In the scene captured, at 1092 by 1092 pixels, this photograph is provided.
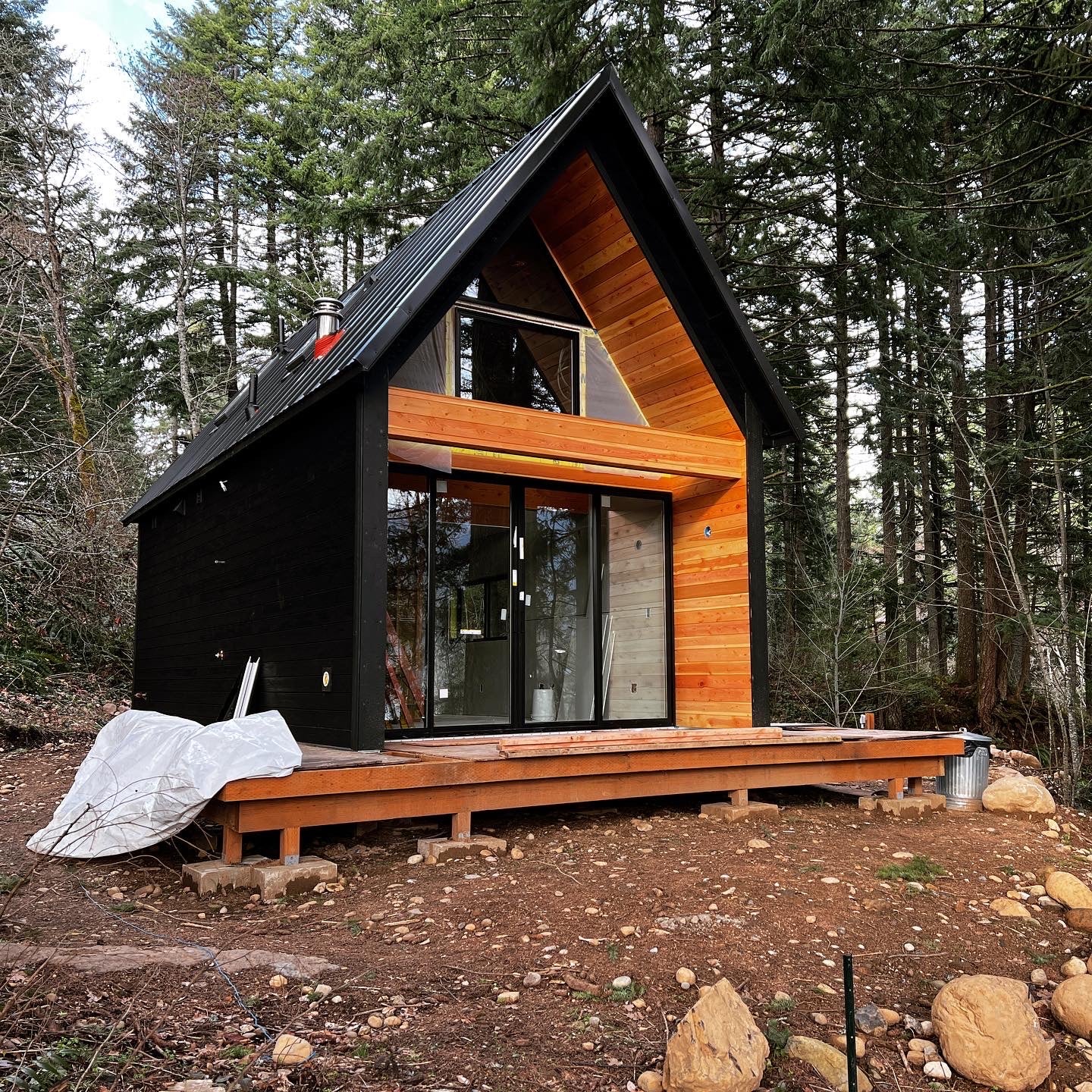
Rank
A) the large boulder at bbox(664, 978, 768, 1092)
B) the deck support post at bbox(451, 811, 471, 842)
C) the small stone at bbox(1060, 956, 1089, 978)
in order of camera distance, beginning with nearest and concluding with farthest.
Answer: the large boulder at bbox(664, 978, 768, 1092), the small stone at bbox(1060, 956, 1089, 978), the deck support post at bbox(451, 811, 471, 842)

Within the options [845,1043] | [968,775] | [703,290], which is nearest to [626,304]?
[703,290]

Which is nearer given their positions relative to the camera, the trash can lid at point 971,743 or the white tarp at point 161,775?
the white tarp at point 161,775

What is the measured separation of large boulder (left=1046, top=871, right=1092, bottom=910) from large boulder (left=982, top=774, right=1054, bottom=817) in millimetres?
1905

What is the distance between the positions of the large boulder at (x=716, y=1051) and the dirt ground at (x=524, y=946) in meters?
0.15

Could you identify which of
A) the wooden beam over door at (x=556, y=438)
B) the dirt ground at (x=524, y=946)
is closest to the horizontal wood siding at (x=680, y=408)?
the wooden beam over door at (x=556, y=438)

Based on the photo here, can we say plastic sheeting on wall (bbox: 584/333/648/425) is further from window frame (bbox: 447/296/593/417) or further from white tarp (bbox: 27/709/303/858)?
white tarp (bbox: 27/709/303/858)

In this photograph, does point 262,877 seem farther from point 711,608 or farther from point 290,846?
point 711,608

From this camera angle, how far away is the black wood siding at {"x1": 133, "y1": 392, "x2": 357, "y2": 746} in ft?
20.6

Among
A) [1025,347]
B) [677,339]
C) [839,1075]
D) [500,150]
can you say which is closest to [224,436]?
[677,339]

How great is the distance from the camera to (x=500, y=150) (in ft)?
42.2

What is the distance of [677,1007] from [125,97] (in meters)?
20.1

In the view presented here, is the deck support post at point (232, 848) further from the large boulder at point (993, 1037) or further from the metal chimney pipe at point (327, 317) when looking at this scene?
the metal chimney pipe at point (327, 317)

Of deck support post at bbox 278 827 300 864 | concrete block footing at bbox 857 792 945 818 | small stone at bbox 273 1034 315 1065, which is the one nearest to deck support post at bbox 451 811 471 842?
deck support post at bbox 278 827 300 864

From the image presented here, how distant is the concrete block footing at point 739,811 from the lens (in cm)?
631
